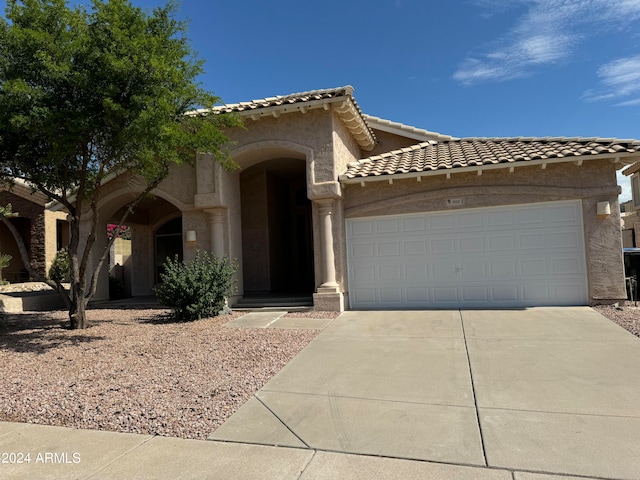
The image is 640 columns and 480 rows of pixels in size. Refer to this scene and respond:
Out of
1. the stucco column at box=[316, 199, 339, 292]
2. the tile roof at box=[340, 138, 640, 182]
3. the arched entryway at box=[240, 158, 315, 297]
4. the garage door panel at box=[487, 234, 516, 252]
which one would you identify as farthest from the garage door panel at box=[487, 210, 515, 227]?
the arched entryway at box=[240, 158, 315, 297]

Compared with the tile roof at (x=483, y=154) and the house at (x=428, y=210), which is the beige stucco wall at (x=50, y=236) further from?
the tile roof at (x=483, y=154)

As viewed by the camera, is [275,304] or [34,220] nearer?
[275,304]

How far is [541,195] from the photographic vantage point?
1009cm

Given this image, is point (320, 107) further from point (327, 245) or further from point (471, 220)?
point (471, 220)

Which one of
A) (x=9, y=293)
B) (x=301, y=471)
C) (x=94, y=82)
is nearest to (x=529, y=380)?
(x=301, y=471)

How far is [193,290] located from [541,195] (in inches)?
337

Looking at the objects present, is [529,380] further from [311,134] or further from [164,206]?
[164,206]

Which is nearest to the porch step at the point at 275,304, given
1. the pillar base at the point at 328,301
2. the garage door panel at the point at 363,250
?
the pillar base at the point at 328,301

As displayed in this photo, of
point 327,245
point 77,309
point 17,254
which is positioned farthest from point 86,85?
point 17,254

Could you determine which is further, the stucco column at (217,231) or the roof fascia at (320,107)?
the stucco column at (217,231)

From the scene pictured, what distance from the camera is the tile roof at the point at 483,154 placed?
9703 mm

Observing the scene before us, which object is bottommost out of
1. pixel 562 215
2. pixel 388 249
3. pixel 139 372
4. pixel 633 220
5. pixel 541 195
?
pixel 139 372

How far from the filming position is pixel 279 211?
53.7 ft

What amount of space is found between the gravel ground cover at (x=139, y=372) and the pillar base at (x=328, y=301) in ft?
7.82
